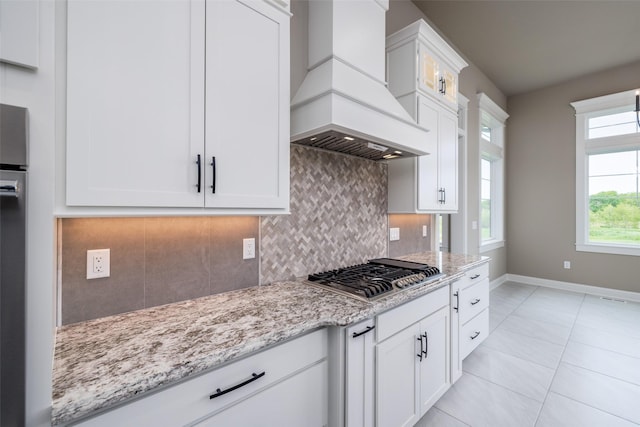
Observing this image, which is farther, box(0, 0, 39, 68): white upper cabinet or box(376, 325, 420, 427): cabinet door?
box(376, 325, 420, 427): cabinet door

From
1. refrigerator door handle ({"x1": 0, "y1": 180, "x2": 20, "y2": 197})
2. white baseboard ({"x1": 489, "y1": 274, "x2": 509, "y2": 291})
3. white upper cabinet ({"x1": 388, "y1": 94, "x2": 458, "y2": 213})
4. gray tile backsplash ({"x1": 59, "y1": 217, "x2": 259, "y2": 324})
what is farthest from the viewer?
white baseboard ({"x1": 489, "y1": 274, "x2": 509, "y2": 291})

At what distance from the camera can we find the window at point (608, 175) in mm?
4160

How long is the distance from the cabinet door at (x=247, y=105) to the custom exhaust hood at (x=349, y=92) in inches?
8.0

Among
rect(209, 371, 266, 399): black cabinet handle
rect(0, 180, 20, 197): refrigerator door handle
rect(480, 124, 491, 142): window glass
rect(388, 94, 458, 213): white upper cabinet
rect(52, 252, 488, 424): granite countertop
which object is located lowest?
rect(209, 371, 266, 399): black cabinet handle

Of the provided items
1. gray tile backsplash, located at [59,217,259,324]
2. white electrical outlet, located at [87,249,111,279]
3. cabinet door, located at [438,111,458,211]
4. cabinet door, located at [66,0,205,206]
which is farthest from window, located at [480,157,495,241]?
white electrical outlet, located at [87,249,111,279]

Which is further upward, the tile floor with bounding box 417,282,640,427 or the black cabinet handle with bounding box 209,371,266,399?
the black cabinet handle with bounding box 209,371,266,399

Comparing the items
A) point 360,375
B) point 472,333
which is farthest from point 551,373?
point 360,375

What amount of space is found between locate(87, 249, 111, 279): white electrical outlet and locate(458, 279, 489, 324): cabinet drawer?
2.22m

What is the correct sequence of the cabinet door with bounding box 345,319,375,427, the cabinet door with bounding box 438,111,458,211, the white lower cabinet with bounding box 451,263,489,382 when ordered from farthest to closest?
the cabinet door with bounding box 438,111,458,211
the white lower cabinet with bounding box 451,263,489,382
the cabinet door with bounding box 345,319,375,427

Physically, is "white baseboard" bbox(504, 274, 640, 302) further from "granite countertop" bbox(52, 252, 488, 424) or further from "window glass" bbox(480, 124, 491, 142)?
"granite countertop" bbox(52, 252, 488, 424)

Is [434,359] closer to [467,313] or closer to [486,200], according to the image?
[467,313]

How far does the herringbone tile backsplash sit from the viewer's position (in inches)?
69.6

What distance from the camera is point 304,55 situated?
73.8 inches

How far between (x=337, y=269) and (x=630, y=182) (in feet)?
16.9
